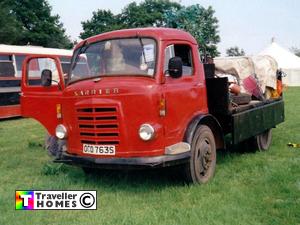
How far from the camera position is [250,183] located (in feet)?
21.1

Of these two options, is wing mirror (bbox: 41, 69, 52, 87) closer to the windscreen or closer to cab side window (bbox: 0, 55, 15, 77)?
the windscreen

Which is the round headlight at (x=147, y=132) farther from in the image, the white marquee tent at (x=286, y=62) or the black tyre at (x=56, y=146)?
the white marquee tent at (x=286, y=62)

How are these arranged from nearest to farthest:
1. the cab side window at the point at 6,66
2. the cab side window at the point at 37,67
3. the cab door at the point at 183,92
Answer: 1. the cab door at the point at 183,92
2. the cab side window at the point at 6,66
3. the cab side window at the point at 37,67

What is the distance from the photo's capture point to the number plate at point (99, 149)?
5.91 metres

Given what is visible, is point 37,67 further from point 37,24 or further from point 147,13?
point 147,13

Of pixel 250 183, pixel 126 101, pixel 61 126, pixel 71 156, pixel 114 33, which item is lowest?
pixel 250 183

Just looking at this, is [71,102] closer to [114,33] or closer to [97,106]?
[97,106]

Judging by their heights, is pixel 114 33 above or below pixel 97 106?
above

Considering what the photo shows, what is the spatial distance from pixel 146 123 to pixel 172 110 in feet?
1.58

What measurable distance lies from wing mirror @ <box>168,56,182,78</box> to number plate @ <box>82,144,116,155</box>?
128 centimetres

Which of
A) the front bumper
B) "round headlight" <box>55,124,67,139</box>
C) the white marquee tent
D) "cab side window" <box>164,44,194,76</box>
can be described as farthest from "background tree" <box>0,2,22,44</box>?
the front bumper

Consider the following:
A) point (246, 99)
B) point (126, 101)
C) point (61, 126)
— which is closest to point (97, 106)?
point (126, 101)

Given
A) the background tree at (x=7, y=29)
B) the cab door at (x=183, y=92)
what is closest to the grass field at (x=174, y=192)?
the cab door at (x=183, y=92)

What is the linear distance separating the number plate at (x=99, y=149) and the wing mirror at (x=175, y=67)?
128cm
